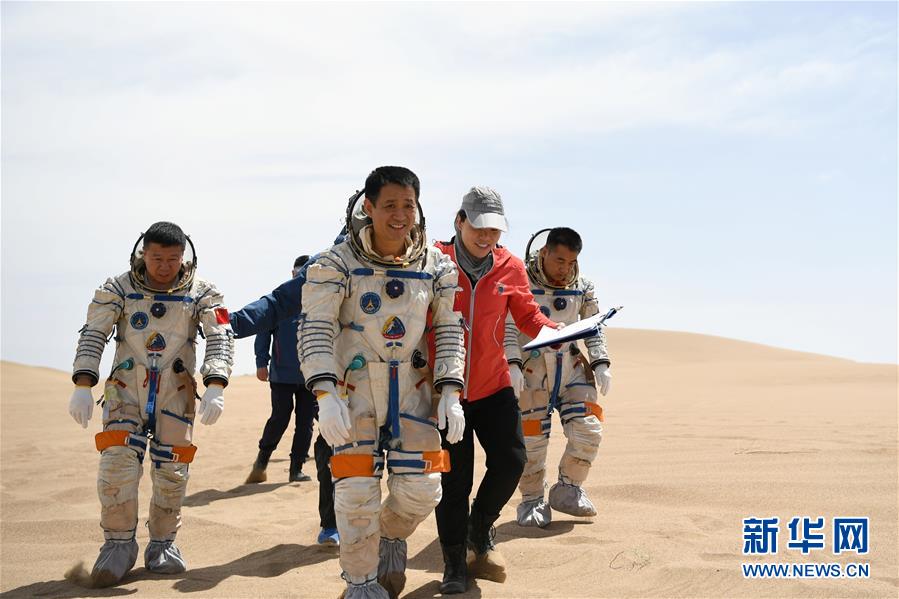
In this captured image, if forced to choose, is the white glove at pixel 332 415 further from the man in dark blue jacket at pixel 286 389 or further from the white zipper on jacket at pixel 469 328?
the man in dark blue jacket at pixel 286 389

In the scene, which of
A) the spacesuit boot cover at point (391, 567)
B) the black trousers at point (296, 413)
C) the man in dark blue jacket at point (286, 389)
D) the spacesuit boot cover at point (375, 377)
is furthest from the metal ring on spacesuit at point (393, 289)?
the black trousers at point (296, 413)

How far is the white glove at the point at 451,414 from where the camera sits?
15.2 feet

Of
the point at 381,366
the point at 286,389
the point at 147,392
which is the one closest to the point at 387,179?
the point at 381,366

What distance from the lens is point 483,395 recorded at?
17.1ft

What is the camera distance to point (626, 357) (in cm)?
3925

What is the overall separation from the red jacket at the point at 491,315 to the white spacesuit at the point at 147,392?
1623mm

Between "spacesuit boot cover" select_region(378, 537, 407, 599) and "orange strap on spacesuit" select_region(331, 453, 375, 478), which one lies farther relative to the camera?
"spacesuit boot cover" select_region(378, 537, 407, 599)

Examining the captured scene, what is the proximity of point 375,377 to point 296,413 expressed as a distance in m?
4.33

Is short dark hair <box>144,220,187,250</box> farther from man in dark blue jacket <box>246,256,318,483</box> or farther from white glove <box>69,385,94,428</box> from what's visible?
man in dark blue jacket <box>246,256,318,483</box>

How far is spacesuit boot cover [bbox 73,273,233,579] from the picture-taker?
5.69m

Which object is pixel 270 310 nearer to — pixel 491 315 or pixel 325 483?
pixel 491 315

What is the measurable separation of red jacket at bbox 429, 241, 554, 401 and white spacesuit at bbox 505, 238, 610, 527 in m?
1.21

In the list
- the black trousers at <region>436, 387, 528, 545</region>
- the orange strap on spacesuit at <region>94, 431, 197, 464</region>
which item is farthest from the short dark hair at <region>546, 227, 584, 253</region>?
the orange strap on spacesuit at <region>94, 431, 197, 464</region>

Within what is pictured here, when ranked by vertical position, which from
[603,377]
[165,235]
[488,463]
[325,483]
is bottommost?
[325,483]
